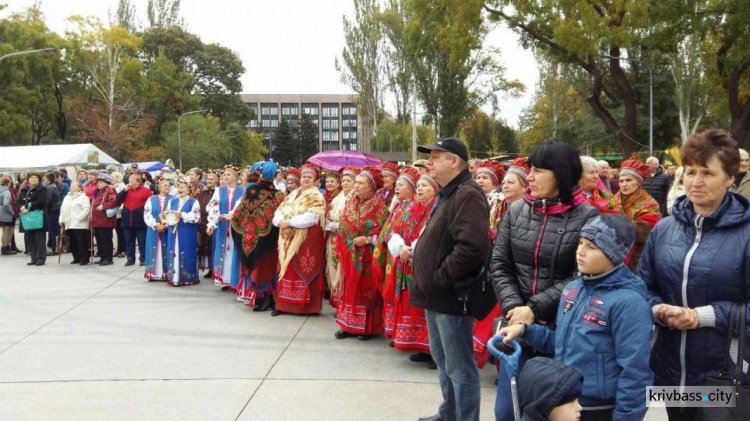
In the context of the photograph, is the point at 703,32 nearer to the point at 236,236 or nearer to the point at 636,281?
the point at 236,236

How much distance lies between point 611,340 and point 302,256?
5337mm

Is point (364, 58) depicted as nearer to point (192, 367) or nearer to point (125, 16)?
point (125, 16)

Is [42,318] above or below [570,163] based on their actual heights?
below

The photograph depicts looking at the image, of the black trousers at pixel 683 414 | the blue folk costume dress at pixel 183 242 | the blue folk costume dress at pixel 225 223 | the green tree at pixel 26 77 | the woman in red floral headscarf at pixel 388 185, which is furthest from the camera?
the green tree at pixel 26 77

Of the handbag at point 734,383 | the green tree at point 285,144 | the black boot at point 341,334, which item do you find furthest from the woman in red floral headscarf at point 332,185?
the green tree at point 285,144

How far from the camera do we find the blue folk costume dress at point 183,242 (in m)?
9.72

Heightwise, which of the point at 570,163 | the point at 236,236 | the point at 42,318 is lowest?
the point at 42,318

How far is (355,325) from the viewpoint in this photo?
6594 millimetres

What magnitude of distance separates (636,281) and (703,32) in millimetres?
20258

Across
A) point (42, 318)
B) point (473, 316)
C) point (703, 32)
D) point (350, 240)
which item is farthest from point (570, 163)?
point (703, 32)

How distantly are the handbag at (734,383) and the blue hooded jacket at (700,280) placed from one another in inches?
0.9

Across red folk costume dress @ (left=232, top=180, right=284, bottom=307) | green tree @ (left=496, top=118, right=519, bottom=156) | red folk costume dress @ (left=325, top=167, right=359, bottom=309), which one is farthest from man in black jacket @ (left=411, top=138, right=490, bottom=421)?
green tree @ (left=496, top=118, right=519, bottom=156)

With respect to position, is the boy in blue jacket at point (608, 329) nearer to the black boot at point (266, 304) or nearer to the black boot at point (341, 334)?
the black boot at point (341, 334)

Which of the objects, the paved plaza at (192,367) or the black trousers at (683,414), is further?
the paved plaza at (192,367)
